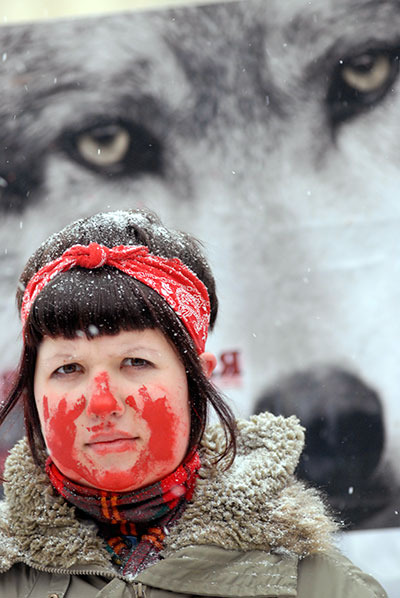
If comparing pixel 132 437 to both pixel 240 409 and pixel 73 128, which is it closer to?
pixel 240 409

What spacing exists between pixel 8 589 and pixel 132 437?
30cm

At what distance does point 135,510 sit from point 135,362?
0.24 m

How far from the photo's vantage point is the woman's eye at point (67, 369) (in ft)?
3.97

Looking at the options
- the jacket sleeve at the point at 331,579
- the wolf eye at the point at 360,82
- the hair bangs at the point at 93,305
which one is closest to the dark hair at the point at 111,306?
the hair bangs at the point at 93,305

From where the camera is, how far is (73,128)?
2.47 m

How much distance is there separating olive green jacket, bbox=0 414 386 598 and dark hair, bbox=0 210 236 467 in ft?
0.24

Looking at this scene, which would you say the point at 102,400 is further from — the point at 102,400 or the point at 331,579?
the point at 331,579

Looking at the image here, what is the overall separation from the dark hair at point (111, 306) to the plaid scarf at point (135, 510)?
67mm

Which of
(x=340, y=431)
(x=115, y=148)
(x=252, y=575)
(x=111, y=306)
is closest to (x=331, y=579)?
(x=252, y=575)

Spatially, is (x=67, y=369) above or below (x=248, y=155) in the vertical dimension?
below

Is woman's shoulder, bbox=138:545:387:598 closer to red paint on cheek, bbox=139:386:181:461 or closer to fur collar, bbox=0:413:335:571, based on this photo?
fur collar, bbox=0:413:335:571

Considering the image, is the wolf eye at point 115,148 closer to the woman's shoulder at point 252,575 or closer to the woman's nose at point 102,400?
the woman's nose at point 102,400

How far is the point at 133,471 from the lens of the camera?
1.20 m

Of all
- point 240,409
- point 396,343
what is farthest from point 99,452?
point 396,343
